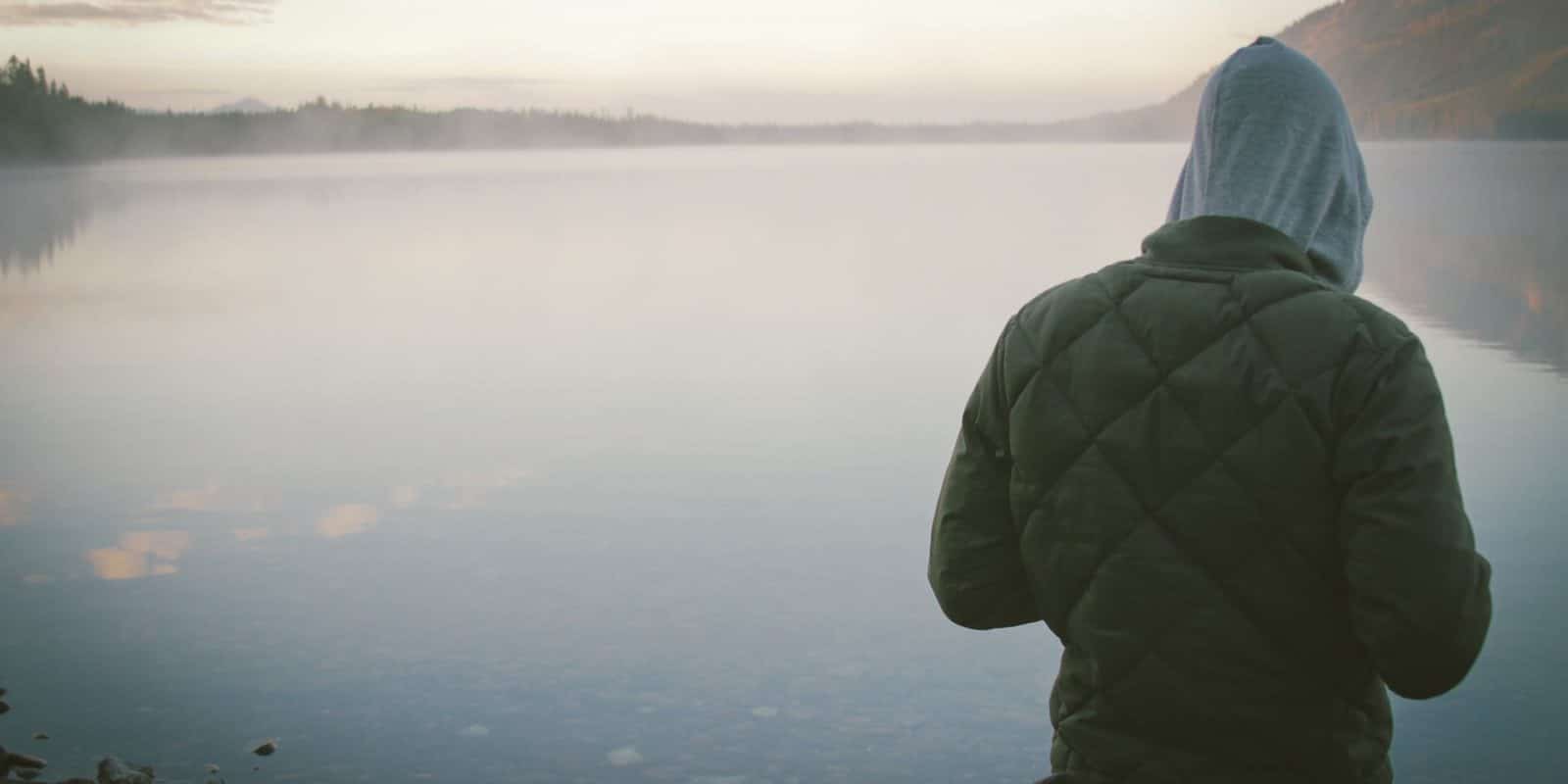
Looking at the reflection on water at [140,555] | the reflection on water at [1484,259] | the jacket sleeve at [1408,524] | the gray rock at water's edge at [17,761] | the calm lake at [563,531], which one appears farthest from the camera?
the reflection on water at [1484,259]

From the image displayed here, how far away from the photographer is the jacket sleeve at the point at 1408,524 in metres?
1.41

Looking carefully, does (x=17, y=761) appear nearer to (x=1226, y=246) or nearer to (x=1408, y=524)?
(x=1226, y=246)

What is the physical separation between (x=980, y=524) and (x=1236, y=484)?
338mm

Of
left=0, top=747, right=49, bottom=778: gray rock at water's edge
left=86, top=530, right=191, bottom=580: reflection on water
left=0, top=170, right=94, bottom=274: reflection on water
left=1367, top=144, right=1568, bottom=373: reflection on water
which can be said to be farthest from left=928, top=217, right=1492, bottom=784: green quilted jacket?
left=0, top=170, right=94, bottom=274: reflection on water

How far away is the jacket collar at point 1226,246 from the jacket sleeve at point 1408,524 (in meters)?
0.18

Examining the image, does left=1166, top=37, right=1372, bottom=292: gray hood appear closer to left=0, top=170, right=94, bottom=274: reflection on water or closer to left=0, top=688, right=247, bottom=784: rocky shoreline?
left=0, top=688, right=247, bottom=784: rocky shoreline

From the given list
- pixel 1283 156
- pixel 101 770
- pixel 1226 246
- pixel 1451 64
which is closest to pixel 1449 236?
pixel 101 770

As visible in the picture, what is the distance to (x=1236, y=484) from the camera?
5.00 ft

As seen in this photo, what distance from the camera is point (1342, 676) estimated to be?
1.60 metres

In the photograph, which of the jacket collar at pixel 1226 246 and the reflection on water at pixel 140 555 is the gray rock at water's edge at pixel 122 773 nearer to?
the reflection on water at pixel 140 555

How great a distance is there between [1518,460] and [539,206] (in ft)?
106

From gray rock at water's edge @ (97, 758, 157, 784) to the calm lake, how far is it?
7 centimetres

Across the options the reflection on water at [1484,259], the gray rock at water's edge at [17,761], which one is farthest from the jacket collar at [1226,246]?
the reflection on water at [1484,259]

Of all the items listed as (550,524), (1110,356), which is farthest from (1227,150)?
(550,524)
